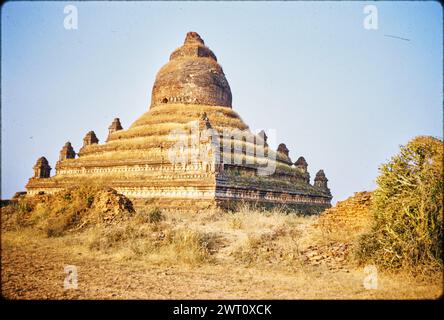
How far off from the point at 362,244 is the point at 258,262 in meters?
2.35

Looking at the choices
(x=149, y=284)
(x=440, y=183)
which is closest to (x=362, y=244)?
(x=440, y=183)

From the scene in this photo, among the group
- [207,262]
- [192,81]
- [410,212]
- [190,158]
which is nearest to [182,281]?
[207,262]

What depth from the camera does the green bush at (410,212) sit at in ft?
22.0

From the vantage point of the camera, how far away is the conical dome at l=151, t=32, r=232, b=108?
22172 millimetres

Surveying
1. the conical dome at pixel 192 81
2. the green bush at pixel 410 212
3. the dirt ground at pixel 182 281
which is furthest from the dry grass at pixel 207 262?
the conical dome at pixel 192 81

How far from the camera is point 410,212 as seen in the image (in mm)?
7148

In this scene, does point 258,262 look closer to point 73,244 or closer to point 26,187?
point 73,244

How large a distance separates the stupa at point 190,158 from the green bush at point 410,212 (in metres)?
8.17

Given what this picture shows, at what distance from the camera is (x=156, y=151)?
18.3m

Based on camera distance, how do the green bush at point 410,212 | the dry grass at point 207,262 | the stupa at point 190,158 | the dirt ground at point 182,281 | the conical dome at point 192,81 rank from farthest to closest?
the conical dome at point 192,81 → the stupa at point 190,158 → the green bush at point 410,212 → the dry grass at point 207,262 → the dirt ground at point 182,281

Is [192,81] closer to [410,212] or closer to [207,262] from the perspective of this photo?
[207,262]

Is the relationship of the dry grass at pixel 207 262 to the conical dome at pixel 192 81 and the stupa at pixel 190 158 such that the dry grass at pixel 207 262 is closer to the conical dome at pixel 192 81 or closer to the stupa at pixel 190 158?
the stupa at pixel 190 158

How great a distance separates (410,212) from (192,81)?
1729 cm

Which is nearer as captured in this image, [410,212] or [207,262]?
[410,212]
